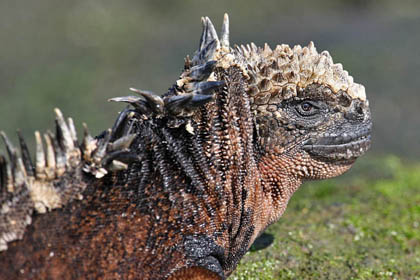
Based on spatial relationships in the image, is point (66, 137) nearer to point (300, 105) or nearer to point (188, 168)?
point (188, 168)

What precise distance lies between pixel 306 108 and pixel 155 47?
1355 centimetres

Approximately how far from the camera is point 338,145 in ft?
14.8

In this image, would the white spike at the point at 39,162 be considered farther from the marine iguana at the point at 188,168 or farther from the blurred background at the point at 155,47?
the blurred background at the point at 155,47

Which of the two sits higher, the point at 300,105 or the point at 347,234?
the point at 300,105

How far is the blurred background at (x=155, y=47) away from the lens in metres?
13.7

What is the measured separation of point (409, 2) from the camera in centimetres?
2117

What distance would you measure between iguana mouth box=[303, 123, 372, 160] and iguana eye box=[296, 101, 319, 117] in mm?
217

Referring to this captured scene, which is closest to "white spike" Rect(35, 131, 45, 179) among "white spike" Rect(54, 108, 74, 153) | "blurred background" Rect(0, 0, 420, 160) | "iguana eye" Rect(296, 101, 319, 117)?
"white spike" Rect(54, 108, 74, 153)

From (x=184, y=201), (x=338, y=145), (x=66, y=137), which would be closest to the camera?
(x=66, y=137)

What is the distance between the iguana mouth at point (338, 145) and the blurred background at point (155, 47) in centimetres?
764

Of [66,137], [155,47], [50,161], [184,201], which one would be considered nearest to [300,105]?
[184,201]

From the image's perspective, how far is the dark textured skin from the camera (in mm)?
3600

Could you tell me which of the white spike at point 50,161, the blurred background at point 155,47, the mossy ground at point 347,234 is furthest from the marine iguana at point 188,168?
the blurred background at point 155,47

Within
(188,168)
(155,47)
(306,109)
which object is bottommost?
(188,168)
